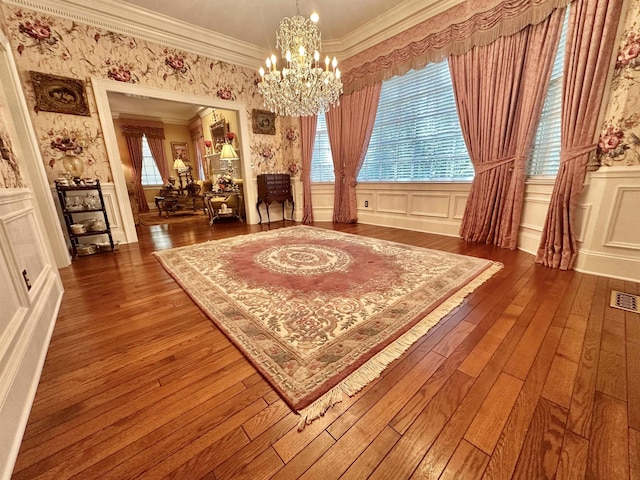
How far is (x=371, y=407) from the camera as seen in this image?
996 millimetres

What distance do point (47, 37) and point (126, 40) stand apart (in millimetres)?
788

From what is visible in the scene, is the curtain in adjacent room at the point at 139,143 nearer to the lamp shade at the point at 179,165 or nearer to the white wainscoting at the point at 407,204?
the lamp shade at the point at 179,165

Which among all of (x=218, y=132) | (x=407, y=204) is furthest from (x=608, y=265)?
(x=218, y=132)

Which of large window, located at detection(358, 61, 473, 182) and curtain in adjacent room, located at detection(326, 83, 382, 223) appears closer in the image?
large window, located at detection(358, 61, 473, 182)

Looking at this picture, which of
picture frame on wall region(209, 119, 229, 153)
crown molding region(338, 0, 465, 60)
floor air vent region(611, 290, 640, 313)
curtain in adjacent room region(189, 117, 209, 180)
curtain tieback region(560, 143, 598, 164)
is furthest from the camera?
curtain in adjacent room region(189, 117, 209, 180)

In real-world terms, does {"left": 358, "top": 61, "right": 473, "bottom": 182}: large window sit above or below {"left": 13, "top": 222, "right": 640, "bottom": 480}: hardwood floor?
above

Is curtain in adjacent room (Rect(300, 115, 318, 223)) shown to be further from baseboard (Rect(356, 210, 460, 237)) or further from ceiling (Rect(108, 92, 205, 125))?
ceiling (Rect(108, 92, 205, 125))

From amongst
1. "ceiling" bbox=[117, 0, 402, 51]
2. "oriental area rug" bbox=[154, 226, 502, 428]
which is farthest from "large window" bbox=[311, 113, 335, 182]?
"oriental area rug" bbox=[154, 226, 502, 428]

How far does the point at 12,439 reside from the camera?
85 centimetres

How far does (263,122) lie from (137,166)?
5289 mm

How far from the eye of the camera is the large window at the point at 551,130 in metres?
2.37

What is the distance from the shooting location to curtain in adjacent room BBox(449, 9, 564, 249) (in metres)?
2.43

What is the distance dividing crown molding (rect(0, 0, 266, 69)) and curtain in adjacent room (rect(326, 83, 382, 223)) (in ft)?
5.85

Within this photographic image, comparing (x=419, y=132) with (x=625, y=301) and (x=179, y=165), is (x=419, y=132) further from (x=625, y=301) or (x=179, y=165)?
(x=179, y=165)
